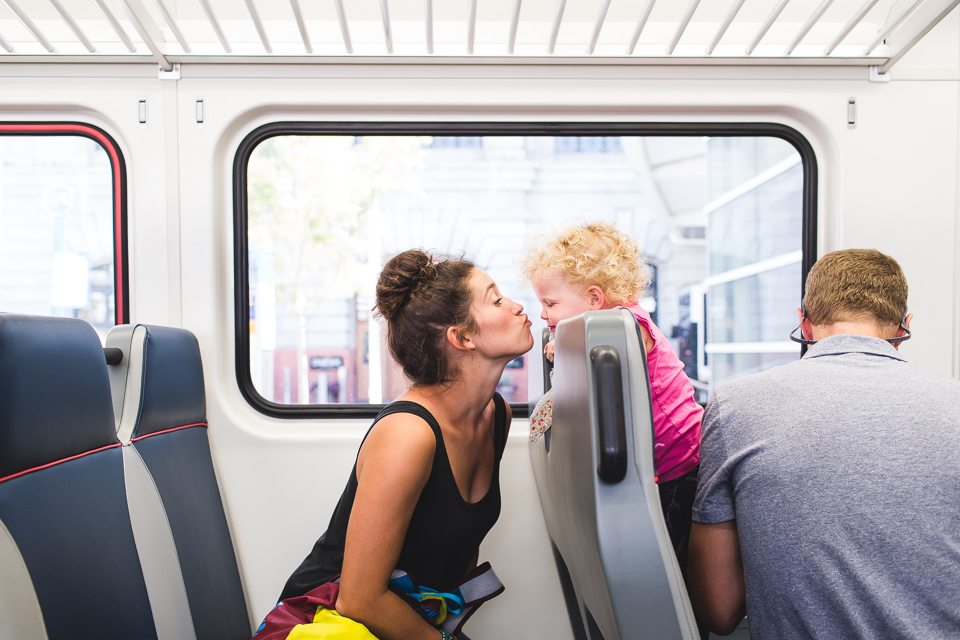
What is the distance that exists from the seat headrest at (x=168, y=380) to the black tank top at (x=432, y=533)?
0.54m

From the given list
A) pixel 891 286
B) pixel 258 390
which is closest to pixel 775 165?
pixel 891 286

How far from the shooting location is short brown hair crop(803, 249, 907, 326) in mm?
1155

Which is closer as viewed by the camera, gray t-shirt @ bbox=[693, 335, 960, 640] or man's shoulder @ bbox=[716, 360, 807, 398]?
gray t-shirt @ bbox=[693, 335, 960, 640]

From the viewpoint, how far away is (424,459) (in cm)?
121

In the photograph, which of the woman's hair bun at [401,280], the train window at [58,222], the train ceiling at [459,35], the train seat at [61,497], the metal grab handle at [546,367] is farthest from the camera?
the train window at [58,222]

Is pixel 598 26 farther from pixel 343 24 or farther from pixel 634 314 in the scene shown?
pixel 634 314

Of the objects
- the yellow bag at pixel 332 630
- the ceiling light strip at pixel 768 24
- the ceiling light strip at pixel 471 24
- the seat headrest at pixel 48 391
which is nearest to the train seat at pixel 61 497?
the seat headrest at pixel 48 391

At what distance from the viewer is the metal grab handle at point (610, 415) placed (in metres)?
0.81

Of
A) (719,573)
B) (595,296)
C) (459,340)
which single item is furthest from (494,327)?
(719,573)

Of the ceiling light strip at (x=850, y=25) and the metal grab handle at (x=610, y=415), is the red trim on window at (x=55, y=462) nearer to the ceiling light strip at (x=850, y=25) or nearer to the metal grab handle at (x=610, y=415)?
the metal grab handle at (x=610, y=415)

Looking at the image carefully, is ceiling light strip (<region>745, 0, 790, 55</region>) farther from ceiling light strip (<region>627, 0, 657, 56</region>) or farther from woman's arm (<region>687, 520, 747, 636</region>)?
woman's arm (<region>687, 520, 747, 636</region>)

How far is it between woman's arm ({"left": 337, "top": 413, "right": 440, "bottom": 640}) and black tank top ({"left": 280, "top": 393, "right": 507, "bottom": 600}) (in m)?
0.07

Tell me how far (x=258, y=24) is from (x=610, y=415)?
1460 mm

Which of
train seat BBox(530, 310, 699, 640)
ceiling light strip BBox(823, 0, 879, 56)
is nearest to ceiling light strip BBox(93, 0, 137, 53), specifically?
train seat BBox(530, 310, 699, 640)
